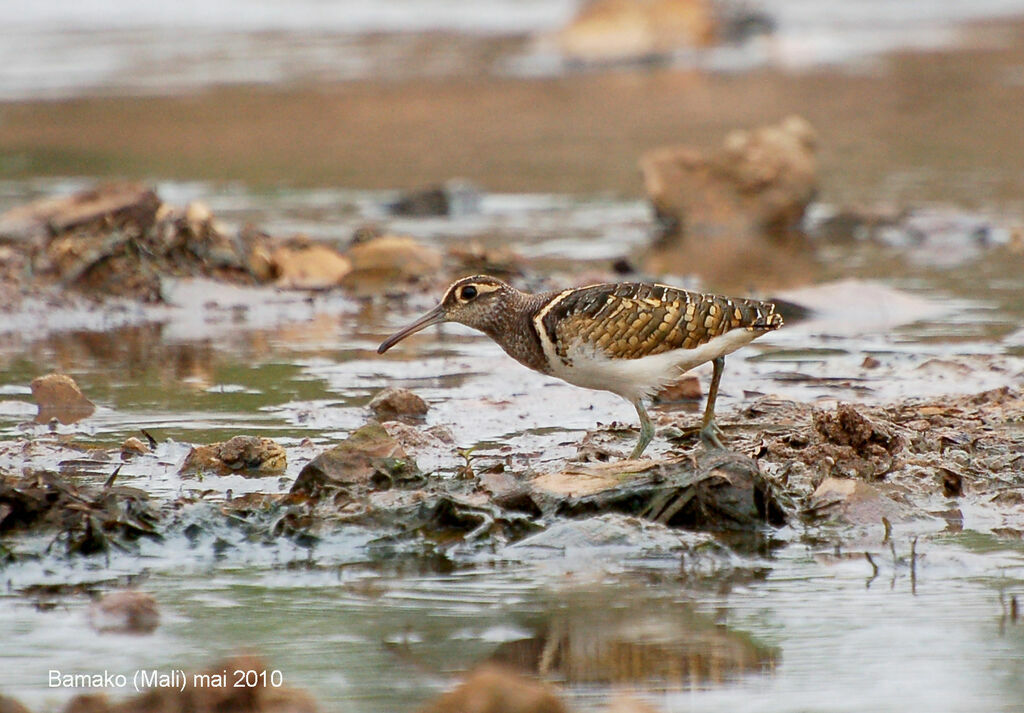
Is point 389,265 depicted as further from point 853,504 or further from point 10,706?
point 10,706

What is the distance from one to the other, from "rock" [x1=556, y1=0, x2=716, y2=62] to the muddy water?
19.8 meters

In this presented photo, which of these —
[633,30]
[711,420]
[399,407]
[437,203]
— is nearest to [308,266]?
[437,203]

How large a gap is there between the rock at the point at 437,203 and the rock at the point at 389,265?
313cm

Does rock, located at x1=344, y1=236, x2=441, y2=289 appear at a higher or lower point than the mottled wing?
higher

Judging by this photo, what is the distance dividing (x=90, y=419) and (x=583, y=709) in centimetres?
425

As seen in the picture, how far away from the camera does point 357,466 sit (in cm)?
688

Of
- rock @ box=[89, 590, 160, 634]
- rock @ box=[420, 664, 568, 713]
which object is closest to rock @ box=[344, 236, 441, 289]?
rock @ box=[89, 590, 160, 634]

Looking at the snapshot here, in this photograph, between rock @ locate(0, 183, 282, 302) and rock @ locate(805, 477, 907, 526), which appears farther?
rock @ locate(0, 183, 282, 302)

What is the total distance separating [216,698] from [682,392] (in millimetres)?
4535

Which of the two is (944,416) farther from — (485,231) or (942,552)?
(485,231)

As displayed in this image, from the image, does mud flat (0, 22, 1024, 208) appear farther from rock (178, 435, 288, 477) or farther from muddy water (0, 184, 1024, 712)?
rock (178, 435, 288, 477)

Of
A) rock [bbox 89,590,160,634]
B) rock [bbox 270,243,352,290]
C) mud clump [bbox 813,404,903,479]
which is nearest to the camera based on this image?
rock [bbox 89,590,160,634]

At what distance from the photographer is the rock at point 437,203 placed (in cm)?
1512

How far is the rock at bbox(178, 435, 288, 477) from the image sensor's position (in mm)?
7242
